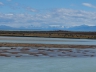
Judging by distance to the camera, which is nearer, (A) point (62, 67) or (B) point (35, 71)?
(B) point (35, 71)

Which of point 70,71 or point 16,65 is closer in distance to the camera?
point 70,71

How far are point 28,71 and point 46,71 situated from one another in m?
1.16

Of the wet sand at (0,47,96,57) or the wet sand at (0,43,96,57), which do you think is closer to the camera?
the wet sand at (0,47,96,57)

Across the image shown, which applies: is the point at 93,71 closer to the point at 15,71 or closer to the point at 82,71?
the point at 82,71

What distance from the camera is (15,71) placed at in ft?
51.1

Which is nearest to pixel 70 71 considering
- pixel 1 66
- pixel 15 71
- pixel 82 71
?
pixel 82 71

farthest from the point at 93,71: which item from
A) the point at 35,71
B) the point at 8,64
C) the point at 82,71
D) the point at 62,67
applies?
the point at 8,64

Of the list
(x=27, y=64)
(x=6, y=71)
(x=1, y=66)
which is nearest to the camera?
(x=6, y=71)

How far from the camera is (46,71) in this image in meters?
15.8

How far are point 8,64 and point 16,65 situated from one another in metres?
0.72

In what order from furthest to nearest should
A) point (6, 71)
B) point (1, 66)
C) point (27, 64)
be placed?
point (27, 64)
point (1, 66)
point (6, 71)

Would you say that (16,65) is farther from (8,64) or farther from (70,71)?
(70,71)

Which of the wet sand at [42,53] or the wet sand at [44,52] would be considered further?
the wet sand at [44,52]

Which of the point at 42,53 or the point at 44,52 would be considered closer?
the point at 42,53
